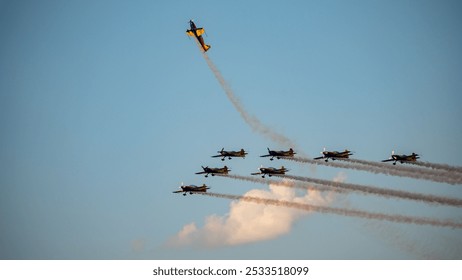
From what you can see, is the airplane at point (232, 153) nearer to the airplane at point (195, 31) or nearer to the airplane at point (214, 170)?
the airplane at point (214, 170)

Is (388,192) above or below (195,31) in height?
below

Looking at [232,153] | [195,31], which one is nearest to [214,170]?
[232,153]

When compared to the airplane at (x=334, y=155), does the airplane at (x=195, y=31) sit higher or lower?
higher

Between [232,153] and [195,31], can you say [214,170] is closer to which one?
[232,153]

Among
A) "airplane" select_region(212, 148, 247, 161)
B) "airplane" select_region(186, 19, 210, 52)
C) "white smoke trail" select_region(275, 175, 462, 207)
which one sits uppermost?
"airplane" select_region(186, 19, 210, 52)

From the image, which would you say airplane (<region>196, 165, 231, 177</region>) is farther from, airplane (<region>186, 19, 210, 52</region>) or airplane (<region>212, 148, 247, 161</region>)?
airplane (<region>186, 19, 210, 52</region>)

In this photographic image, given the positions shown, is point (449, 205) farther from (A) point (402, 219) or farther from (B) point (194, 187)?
(B) point (194, 187)

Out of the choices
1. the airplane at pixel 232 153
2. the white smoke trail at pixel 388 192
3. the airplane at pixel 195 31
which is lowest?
the white smoke trail at pixel 388 192

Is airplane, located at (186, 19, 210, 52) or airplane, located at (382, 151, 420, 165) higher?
airplane, located at (186, 19, 210, 52)

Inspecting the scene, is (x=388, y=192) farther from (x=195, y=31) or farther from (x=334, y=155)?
(x=195, y=31)

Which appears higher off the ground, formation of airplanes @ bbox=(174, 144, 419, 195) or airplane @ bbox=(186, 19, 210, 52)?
airplane @ bbox=(186, 19, 210, 52)

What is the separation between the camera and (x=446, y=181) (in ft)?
493

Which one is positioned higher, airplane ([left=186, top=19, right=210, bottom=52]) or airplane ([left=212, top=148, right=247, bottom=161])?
airplane ([left=186, top=19, right=210, bottom=52])

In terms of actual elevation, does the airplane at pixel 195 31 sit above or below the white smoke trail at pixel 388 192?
above
